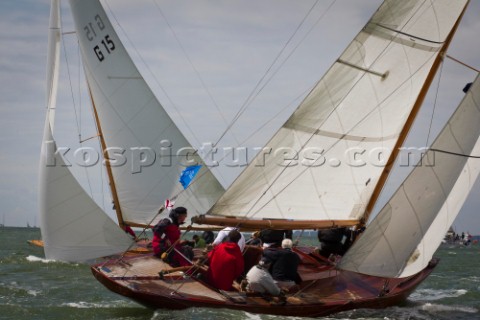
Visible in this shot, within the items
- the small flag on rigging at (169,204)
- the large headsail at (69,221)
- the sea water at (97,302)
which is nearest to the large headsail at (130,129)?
the small flag on rigging at (169,204)

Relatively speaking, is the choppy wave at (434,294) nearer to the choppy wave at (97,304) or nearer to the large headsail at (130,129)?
the choppy wave at (97,304)

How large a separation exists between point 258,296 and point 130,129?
42.1 feet

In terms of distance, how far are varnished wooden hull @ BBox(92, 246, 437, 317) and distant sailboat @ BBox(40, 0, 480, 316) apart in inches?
0.8

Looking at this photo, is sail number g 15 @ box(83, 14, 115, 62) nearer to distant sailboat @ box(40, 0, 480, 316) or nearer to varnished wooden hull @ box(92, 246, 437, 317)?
distant sailboat @ box(40, 0, 480, 316)

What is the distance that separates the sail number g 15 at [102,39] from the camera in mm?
24078

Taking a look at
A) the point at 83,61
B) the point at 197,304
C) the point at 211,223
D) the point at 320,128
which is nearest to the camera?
the point at 197,304

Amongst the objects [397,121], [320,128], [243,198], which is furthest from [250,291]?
[397,121]

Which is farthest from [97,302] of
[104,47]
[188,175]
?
[104,47]

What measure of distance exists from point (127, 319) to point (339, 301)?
11.7 feet

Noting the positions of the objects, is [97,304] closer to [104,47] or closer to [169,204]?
[169,204]

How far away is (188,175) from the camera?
2389 centimetres

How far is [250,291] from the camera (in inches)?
496

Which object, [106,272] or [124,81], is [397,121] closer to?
[106,272]

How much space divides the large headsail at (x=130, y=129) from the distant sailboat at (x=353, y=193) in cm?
631
